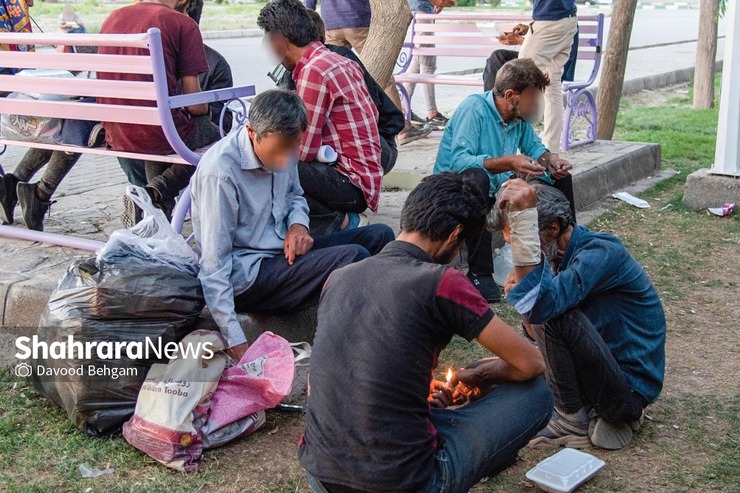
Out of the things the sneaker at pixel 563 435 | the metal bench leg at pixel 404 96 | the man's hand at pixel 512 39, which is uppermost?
the man's hand at pixel 512 39

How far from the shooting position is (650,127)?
386 inches

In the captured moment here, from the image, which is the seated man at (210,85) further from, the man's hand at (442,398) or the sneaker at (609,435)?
the sneaker at (609,435)

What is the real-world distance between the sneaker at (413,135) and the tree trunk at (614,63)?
1679mm

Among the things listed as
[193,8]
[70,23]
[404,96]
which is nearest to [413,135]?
[404,96]

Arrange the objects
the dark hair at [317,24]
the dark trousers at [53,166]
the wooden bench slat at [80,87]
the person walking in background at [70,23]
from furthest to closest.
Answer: the person walking in background at [70,23] < the dark trousers at [53,166] < the dark hair at [317,24] < the wooden bench slat at [80,87]

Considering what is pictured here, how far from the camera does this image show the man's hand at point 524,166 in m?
4.56

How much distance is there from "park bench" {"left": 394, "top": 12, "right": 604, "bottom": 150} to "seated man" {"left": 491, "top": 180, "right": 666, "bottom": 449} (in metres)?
4.24

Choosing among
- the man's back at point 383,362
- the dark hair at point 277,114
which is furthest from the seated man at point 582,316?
the dark hair at point 277,114

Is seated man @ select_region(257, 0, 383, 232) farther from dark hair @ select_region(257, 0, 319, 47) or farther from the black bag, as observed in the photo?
the black bag

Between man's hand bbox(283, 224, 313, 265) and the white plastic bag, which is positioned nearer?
the white plastic bag

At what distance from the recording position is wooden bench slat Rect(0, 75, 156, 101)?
3.86m

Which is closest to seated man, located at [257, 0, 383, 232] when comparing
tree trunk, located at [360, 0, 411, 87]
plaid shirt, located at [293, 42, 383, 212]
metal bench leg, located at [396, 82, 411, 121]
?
plaid shirt, located at [293, 42, 383, 212]

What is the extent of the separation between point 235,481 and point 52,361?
0.81 m

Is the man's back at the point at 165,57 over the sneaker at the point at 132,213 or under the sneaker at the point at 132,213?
over
